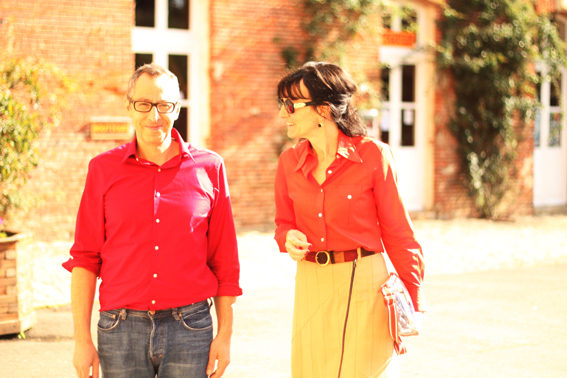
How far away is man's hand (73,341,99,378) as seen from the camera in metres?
2.80

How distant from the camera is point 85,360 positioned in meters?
2.81

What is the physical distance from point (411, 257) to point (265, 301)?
4861 mm

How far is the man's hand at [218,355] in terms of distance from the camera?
9.48 ft

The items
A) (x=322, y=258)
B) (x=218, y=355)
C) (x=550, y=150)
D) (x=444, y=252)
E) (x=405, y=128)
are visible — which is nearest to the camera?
(x=218, y=355)

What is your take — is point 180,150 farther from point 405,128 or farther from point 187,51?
point 405,128

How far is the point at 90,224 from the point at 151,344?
1.58 ft

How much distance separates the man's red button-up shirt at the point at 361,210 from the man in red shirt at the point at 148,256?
0.58 m

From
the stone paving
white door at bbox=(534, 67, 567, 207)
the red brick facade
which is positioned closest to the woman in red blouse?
the stone paving

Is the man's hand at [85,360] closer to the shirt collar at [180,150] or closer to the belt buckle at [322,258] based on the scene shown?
the shirt collar at [180,150]

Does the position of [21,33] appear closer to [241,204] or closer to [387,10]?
[241,204]

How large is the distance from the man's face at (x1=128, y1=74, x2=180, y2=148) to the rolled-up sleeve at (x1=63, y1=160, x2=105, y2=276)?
0.21 m

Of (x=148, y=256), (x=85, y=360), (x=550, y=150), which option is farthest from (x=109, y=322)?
(x=550, y=150)

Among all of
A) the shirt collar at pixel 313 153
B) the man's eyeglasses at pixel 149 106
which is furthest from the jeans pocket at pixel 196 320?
the shirt collar at pixel 313 153

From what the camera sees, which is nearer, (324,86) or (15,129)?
(324,86)
